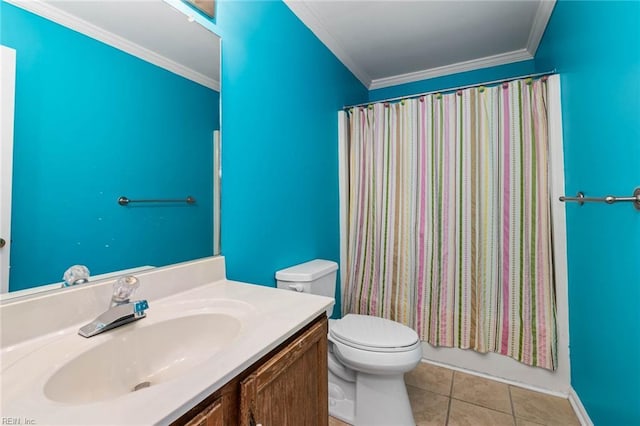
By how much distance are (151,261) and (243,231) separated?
1.40ft

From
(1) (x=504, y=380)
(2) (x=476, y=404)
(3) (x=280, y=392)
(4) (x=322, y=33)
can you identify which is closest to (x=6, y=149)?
(3) (x=280, y=392)

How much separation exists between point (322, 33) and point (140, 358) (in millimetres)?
2037

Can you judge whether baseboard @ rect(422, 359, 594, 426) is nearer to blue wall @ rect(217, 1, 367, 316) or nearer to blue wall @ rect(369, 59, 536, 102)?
blue wall @ rect(217, 1, 367, 316)

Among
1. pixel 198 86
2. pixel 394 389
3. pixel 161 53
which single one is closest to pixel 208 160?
pixel 198 86

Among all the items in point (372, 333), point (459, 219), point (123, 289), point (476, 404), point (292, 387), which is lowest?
point (476, 404)

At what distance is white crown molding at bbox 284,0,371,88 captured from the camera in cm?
167

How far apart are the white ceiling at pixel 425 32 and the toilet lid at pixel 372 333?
71.0 inches

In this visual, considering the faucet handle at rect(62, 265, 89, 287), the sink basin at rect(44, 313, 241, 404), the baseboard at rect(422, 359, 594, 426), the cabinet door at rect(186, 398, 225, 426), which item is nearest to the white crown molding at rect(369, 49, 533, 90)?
the baseboard at rect(422, 359, 594, 426)

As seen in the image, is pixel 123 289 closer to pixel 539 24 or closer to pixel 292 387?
pixel 292 387

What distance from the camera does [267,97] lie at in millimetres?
1485

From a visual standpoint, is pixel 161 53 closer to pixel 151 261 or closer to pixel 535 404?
pixel 151 261

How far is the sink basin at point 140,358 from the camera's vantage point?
2.00ft

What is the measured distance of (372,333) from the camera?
1438 mm

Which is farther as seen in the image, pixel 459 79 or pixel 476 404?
pixel 459 79
